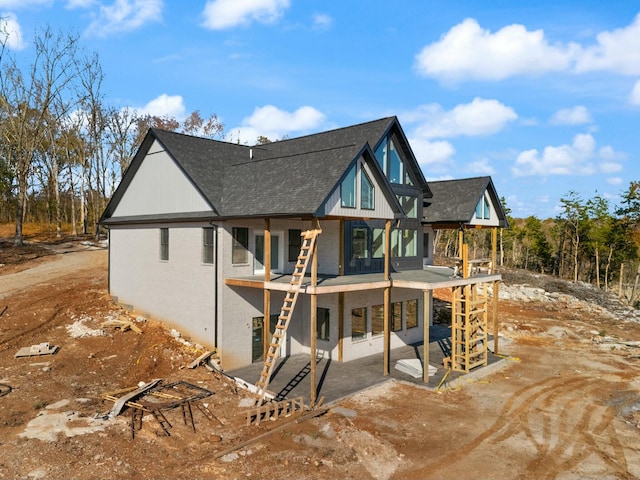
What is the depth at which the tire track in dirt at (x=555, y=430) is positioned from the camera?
10.1 meters

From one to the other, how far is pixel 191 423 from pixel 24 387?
217 inches

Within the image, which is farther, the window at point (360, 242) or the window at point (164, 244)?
the window at point (164, 244)

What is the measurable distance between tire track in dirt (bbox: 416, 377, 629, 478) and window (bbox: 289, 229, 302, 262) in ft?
31.0

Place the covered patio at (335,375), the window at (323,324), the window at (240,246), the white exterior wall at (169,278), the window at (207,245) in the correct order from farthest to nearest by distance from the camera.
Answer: the window at (323,324) < the white exterior wall at (169,278) < the window at (207,245) < the window at (240,246) < the covered patio at (335,375)

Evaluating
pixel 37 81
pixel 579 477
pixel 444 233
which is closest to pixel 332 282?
pixel 579 477

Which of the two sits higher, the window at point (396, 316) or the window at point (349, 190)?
the window at point (349, 190)

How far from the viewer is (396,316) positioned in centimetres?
2070

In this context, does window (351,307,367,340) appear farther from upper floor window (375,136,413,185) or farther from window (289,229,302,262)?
upper floor window (375,136,413,185)

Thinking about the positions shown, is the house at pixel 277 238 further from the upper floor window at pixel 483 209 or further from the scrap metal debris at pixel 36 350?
the scrap metal debris at pixel 36 350

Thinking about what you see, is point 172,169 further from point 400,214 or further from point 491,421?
point 491,421

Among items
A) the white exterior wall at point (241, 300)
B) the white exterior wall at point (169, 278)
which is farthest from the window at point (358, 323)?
the white exterior wall at point (169, 278)

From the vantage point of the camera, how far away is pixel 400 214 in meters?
16.6

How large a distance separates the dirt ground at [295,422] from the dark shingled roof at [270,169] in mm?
5906

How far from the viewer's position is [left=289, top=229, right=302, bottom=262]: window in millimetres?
18359
